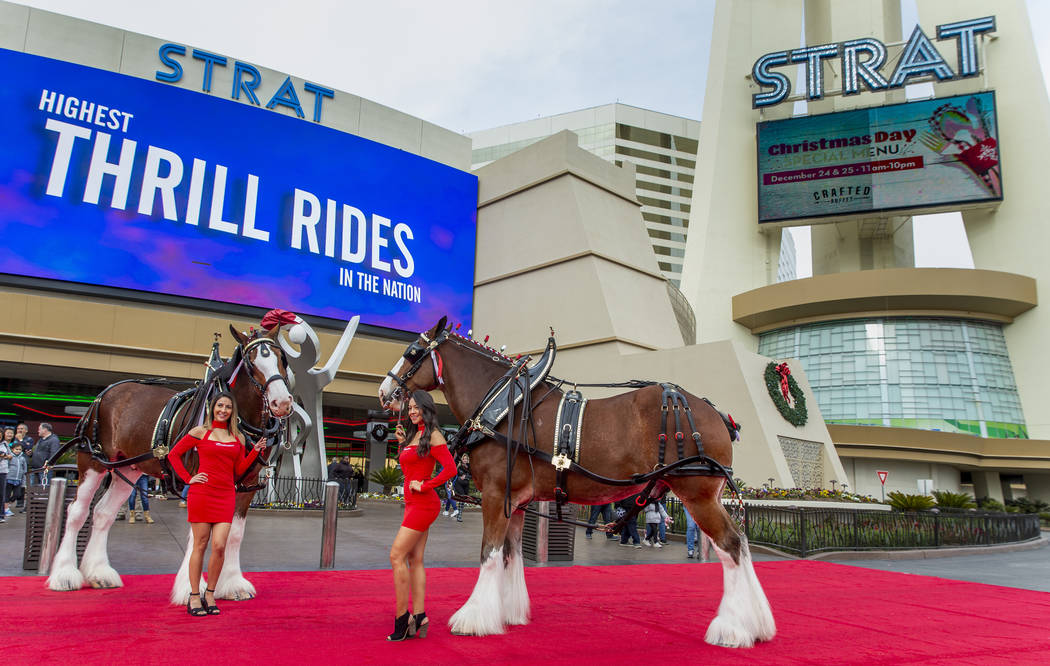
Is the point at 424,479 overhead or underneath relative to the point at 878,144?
underneath

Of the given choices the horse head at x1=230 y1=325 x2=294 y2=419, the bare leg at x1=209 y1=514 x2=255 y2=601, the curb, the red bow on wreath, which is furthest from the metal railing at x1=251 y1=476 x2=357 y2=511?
the red bow on wreath

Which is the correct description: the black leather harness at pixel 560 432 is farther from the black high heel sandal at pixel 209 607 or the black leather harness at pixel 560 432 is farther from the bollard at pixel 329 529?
the bollard at pixel 329 529

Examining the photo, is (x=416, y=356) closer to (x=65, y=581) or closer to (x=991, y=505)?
(x=65, y=581)

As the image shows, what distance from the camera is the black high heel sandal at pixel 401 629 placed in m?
4.77

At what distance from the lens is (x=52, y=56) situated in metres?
23.3

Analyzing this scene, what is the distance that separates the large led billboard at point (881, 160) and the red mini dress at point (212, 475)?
141 ft

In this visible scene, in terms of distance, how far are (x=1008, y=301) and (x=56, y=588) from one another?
1810 inches

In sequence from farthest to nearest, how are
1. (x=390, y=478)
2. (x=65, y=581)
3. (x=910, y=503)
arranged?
(x=390, y=478), (x=910, y=503), (x=65, y=581)

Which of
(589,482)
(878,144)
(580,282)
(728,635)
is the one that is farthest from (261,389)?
(878,144)

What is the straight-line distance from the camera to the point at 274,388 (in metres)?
5.72

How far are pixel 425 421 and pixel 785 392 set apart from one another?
19.6 metres

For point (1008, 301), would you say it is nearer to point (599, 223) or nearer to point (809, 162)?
point (809, 162)

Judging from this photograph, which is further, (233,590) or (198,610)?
(233,590)

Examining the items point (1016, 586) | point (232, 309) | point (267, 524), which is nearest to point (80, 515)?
point (267, 524)
